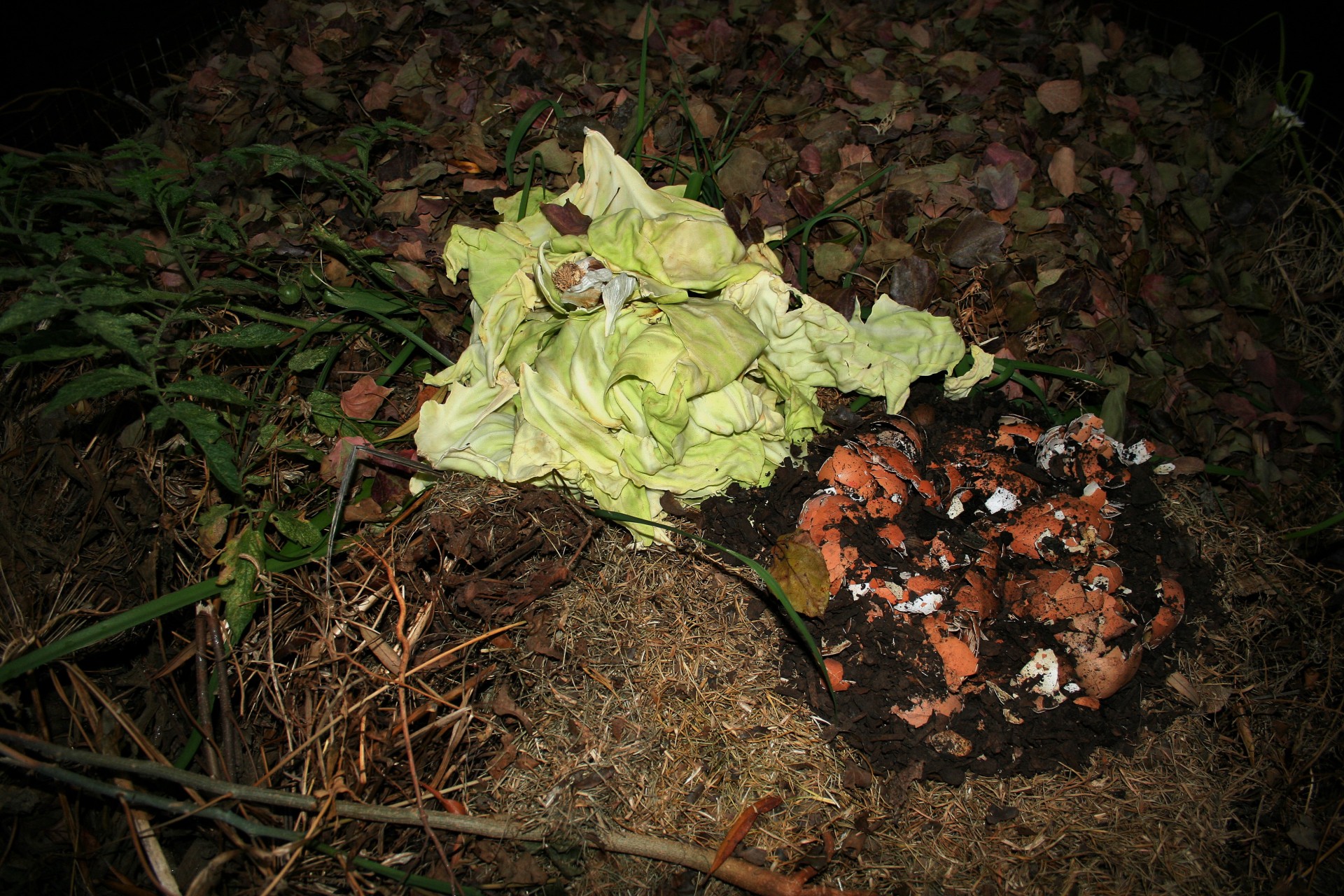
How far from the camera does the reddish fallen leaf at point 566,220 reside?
1.98 metres

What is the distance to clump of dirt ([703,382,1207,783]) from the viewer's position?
5.71ft

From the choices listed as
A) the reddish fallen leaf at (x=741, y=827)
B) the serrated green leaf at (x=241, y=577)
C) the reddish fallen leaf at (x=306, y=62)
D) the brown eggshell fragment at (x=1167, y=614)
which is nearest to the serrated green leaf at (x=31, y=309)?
the serrated green leaf at (x=241, y=577)

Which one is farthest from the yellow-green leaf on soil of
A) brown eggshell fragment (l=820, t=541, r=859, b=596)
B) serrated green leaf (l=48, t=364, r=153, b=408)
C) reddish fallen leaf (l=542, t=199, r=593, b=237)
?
serrated green leaf (l=48, t=364, r=153, b=408)

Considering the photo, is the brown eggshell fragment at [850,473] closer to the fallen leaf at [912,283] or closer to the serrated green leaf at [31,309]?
the fallen leaf at [912,283]

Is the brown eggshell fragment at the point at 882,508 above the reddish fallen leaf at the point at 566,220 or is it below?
below

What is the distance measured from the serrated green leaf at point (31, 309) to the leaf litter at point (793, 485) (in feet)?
0.05

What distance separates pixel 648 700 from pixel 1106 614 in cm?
115

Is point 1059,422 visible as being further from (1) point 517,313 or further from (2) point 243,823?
(2) point 243,823

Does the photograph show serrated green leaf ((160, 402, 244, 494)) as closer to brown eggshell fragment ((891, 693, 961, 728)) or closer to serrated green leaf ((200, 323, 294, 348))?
serrated green leaf ((200, 323, 294, 348))

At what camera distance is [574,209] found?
6.64 ft

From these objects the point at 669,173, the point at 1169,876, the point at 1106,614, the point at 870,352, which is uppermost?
the point at 669,173

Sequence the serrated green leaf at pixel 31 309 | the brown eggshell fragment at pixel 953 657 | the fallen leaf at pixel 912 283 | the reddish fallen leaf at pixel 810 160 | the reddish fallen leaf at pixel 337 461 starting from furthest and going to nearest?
the reddish fallen leaf at pixel 810 160 → the fallen leaf at pixel 912 283 → the reddish fallen leaf at pixel 337 461 → the brown eggshell fragment at pixel 953 657 → the serrated green leaf at pixel 31 309

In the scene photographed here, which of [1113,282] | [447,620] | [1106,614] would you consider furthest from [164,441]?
[1113,282]

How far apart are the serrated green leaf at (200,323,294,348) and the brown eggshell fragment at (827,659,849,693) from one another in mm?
1639
